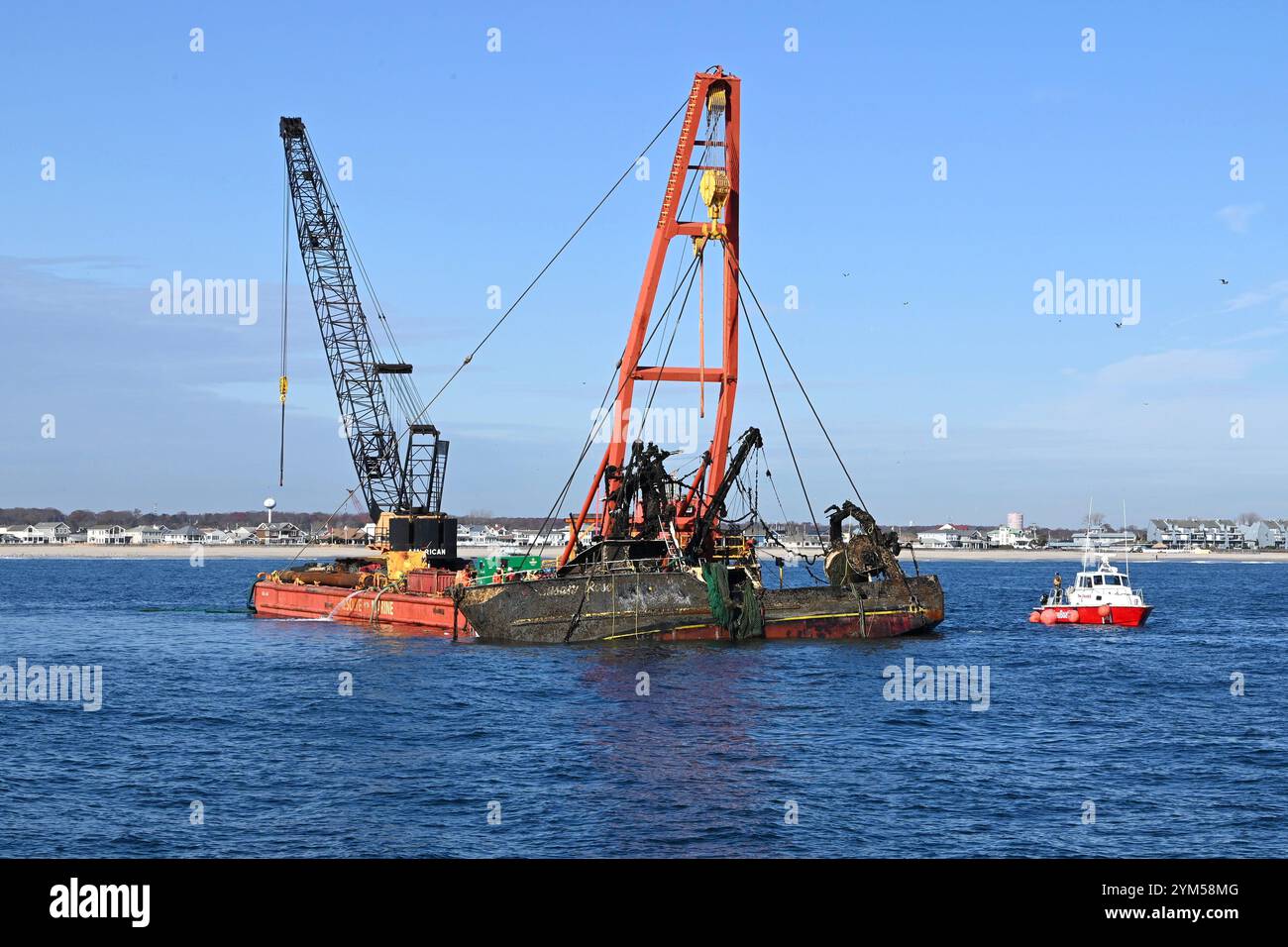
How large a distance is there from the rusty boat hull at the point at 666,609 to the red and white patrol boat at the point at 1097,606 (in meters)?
16.6

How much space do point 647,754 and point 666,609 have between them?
26.5m

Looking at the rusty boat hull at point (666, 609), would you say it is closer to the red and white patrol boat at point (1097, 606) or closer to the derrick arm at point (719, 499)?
the derrick arm at point (719, 499)

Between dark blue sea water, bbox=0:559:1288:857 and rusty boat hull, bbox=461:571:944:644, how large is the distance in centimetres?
147

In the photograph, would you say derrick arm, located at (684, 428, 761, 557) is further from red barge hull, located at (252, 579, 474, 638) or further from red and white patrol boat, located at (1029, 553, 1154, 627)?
red and white patrol boat, located at (1029, 553, 1154, 627)

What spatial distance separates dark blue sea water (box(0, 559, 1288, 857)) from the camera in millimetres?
25891

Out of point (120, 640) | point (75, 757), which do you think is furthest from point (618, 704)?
point (120, 640)

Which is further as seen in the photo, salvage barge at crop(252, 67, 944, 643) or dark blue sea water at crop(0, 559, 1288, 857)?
salvage barge at crop(252, 67, 944, 643)

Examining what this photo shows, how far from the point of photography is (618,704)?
43.4 meters

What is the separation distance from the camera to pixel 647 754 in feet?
114

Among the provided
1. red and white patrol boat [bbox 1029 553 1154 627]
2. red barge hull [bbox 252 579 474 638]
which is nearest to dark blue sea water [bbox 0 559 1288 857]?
red barge hull [bbox 252 579 474 638]

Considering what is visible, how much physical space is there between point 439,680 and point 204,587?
10513 cm

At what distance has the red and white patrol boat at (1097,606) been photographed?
7700cm

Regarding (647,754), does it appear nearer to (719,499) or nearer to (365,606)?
(719,499)
